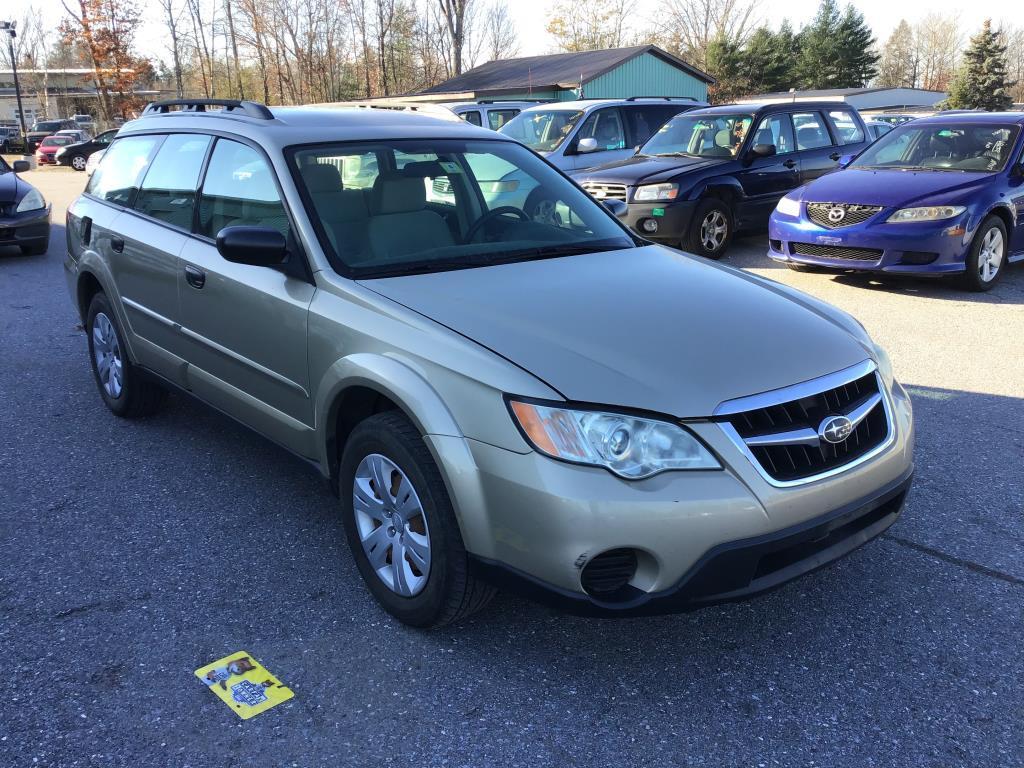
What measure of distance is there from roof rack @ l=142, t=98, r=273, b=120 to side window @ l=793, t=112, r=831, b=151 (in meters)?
8.38

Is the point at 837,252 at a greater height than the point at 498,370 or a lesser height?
lesser

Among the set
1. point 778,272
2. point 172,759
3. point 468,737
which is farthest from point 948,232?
point 172,759

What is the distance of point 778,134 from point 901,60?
10249 centimetres

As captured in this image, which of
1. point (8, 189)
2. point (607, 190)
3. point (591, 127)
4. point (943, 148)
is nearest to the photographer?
point (943, 148)

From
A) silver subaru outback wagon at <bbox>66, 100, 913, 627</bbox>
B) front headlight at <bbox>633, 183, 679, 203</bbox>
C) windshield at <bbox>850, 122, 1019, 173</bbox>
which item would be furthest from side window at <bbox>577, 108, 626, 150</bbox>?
silver subaru outback wagon at <bbox>66, 100, 913, 627</bbox>

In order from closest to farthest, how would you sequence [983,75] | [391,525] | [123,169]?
[391,525], [123,169], [983,75]

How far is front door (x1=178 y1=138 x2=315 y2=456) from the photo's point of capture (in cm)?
339

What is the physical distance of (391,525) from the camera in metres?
3.01

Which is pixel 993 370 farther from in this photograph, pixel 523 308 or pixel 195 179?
pixel 195 179

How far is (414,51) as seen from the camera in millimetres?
52594

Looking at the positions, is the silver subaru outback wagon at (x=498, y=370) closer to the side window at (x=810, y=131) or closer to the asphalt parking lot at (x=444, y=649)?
the asphalt parking lot at (x=444, y=649)

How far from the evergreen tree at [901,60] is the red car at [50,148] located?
88784 millimetres

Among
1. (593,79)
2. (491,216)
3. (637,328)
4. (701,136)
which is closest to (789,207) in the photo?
(701,136)

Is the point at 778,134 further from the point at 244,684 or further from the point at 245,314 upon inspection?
the point at 244,684
